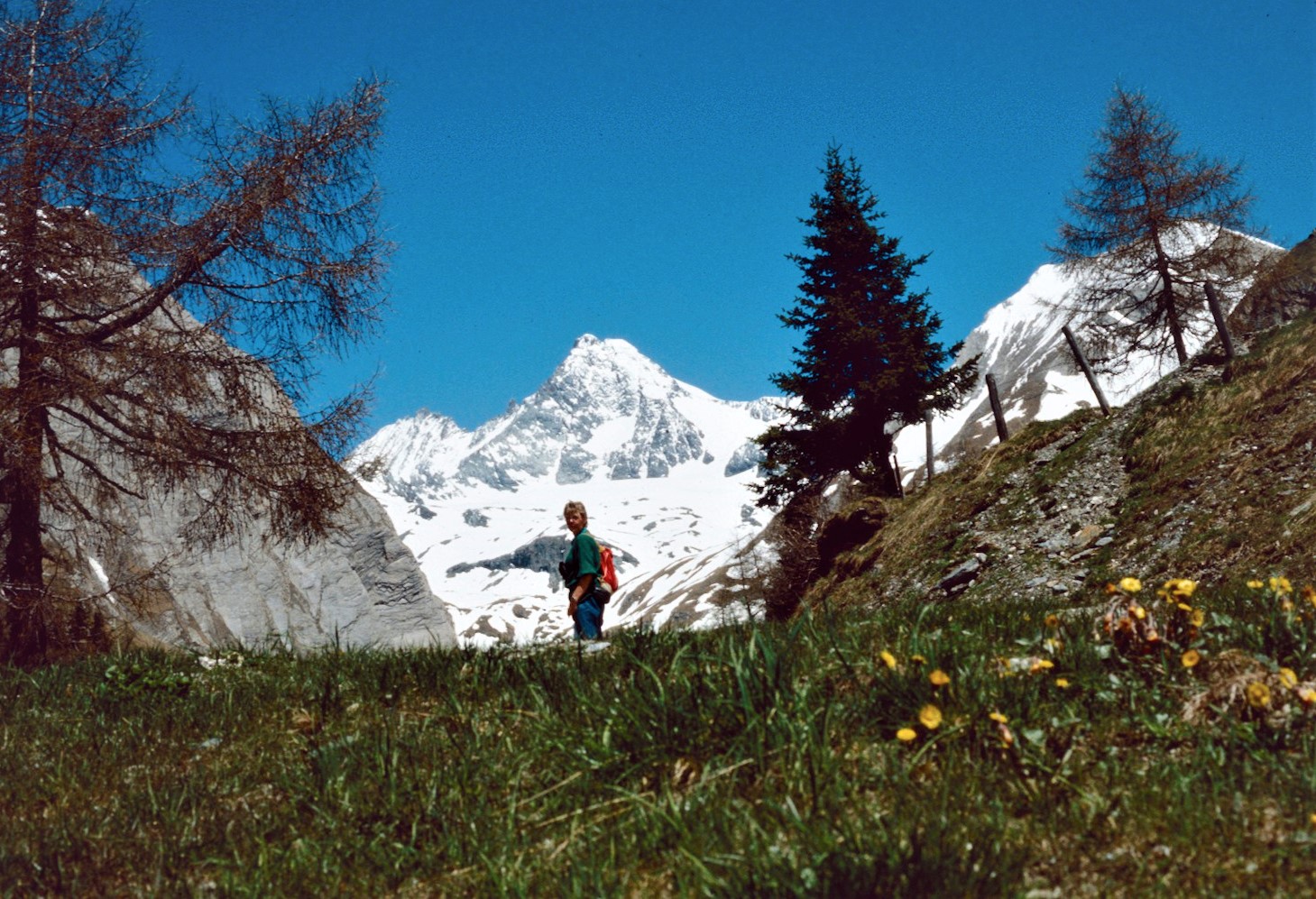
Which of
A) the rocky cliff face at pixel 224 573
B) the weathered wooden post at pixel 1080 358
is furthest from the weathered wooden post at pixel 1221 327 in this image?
the rocky cliff face at pixel 224 573

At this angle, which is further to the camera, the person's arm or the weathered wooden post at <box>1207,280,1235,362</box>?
the weathered wooden post at <box>1207,280,1235,362</box>

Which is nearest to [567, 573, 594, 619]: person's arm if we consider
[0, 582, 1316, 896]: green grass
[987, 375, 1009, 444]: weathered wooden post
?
[0, 582, 1316, 896]: green grass

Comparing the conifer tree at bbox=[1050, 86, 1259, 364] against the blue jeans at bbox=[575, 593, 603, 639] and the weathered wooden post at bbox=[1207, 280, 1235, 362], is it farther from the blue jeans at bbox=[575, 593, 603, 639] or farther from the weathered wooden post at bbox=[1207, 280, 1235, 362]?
the blue jeans at bbox=[575, 593, 603, 639]

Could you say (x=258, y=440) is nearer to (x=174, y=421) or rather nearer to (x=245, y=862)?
(x=174, y=421)

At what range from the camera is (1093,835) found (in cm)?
260

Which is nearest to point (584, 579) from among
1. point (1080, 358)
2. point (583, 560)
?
point (583, 560)

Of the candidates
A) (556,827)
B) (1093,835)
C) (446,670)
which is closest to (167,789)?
(446,670)

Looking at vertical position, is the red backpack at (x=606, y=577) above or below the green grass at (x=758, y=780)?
above

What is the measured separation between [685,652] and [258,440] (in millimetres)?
9247

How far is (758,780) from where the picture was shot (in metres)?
3.07

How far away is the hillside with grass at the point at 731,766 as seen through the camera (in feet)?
8.36

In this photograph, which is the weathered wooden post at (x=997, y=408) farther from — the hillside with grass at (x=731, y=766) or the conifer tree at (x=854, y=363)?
the hillside with grass at (x=731, y=766)

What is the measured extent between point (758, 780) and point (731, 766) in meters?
0.14

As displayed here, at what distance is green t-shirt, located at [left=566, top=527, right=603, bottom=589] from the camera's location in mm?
10570
